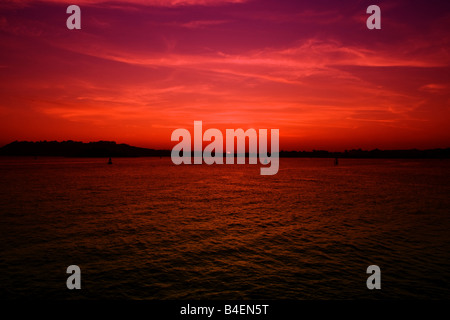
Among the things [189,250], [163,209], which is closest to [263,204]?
[163,209]

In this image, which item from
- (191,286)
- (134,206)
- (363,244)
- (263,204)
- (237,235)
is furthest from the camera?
(263,204)

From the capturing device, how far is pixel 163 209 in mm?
29984

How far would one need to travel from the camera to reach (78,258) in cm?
1491

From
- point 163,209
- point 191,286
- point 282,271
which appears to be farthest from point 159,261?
point 163,209

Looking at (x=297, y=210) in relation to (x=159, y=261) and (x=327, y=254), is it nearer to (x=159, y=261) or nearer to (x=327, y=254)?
(x=327, y=254)

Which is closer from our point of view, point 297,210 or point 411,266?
point 411,266

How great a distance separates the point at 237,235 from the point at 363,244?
829 cm

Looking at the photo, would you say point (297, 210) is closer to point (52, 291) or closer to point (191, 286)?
point (191, 286)
